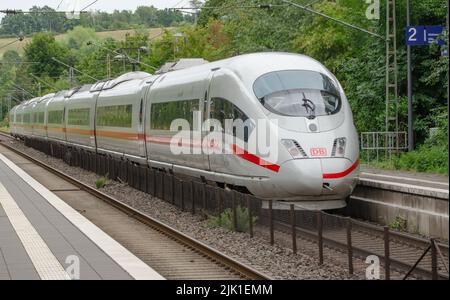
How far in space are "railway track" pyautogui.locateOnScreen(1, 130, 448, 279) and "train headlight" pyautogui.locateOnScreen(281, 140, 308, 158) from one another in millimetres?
2417

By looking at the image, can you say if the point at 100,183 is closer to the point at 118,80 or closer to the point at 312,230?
the point at 118,80

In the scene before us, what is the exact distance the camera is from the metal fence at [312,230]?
1105 cm

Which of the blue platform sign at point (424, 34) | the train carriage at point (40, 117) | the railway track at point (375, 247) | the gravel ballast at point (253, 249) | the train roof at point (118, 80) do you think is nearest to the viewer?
the railway track at point (375, 247)

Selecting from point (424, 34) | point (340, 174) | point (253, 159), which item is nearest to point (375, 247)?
point (340, 174)

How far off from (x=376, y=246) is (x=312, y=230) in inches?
74.9

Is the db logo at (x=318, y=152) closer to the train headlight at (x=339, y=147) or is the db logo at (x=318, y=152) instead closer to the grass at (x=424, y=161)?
the train headlight at (x=339, y=147)

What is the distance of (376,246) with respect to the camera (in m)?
12.2

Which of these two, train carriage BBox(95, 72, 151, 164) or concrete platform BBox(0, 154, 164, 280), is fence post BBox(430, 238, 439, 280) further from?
train carriage BBox(95, 72, 151, 164)

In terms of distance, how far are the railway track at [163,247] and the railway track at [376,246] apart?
146 cm

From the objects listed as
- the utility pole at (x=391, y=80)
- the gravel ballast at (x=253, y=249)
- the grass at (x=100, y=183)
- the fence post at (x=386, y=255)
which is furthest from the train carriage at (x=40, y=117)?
the fence post at (x=386, y=255)

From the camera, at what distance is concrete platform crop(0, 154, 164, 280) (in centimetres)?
1242

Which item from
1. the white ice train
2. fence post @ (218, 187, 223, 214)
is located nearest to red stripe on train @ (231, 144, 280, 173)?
the white ice train

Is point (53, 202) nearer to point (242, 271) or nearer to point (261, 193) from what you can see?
point (261, 193)

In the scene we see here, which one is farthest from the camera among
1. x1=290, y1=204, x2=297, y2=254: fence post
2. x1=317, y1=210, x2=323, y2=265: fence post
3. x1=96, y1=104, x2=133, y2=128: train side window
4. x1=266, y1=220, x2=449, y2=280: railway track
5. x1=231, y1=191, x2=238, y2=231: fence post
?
x1=96, y1=104, x2=133, y2=128: train side window
